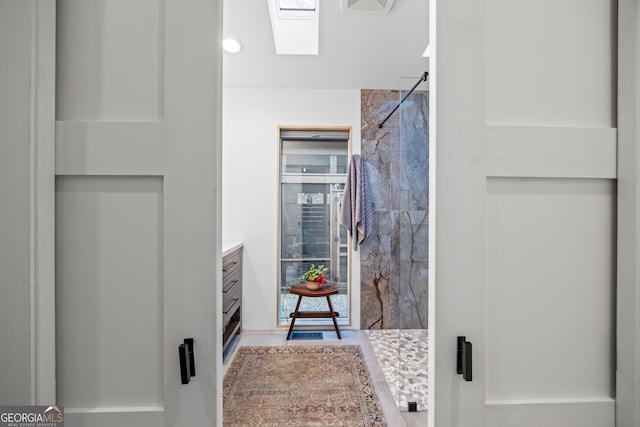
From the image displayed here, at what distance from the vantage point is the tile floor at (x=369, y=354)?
64.7 inches

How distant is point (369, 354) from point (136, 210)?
2.26 meters

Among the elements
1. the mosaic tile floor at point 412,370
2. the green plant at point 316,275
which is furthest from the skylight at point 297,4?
the mosaic tile floor at point 412,370

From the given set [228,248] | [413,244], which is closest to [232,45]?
[228,248]

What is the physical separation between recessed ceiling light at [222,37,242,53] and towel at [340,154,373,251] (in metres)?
1.36

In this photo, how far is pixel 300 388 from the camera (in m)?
1.90

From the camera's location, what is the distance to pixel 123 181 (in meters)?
0.64

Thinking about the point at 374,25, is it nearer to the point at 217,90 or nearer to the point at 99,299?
the point at 217,90

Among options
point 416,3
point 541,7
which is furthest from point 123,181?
point 416,3

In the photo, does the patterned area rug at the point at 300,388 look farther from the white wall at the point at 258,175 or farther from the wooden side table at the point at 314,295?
the white wall at the point at 258,175

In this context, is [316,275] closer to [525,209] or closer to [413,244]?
[413,244]

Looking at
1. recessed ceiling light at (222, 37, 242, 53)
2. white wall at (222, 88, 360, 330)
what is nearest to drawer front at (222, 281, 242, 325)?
white wall at (222, 88, 360, 330)

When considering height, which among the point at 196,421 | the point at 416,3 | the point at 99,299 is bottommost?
the point at 196,421

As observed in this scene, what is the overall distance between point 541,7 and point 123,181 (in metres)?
1.02

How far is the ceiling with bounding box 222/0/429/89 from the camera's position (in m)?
1.88
